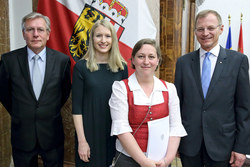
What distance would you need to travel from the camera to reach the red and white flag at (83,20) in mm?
2242

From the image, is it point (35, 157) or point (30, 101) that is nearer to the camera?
point (30, 101)

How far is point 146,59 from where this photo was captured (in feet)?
4.41

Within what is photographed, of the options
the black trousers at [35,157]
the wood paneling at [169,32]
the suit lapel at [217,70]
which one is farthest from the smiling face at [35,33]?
the wood paneling at [169,32]

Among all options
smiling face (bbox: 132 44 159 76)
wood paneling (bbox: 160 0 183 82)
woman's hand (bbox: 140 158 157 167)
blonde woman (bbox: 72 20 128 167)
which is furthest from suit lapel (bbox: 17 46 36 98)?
wood paneling (bbox: 160 0 183 82)

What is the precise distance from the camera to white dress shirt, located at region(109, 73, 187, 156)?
1306 millimetres

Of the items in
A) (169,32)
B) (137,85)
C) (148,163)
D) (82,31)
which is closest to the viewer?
(148,163)

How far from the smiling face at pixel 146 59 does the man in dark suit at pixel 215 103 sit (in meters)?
0.37

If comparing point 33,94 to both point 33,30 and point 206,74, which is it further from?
point 206,74

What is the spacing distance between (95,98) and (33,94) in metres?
0.43

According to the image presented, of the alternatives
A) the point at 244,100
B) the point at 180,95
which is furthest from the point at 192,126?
the point at 244,100

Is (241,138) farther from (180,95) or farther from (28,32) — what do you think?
(28,32)

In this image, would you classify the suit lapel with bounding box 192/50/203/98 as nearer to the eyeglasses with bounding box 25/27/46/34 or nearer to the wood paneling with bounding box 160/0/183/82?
the eyeglasses with bounding box 25/27/46/34

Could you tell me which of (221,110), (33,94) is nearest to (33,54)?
(33,94)

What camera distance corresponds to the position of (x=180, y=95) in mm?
1663
